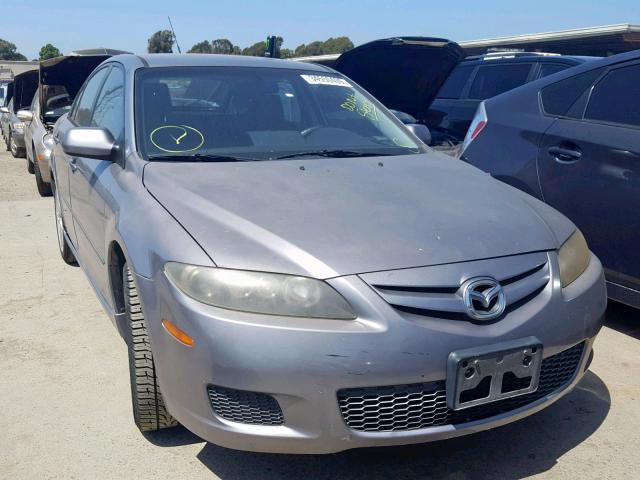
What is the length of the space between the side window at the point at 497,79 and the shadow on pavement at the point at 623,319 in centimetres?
390

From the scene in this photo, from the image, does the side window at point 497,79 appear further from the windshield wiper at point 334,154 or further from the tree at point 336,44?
the tree at point 336,44

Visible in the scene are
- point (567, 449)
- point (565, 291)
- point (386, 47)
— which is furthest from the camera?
point (386, 47)

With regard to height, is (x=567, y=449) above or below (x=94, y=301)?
above

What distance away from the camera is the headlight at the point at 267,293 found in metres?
2.25

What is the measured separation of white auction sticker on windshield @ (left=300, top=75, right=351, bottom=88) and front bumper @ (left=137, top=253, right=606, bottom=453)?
6.60 feet

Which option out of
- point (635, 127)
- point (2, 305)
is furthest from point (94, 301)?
point (635, 127)

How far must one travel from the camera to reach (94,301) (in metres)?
4.60

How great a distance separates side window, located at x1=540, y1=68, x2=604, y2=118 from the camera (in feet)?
13.6

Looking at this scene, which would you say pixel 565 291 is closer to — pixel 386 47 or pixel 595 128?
pixel 595 128

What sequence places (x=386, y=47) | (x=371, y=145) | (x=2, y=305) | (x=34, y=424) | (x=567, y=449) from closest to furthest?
(x=567, y=449), (x=34, y=424), (x=371, y=145), (x=2, y=305), (x=386, y=47)

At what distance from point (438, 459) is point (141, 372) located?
118 centimetres

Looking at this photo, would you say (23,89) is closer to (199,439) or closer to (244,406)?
(199,439)

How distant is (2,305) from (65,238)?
0.73 meters

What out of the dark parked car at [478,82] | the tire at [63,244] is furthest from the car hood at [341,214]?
the dark parked car at [478,82]
